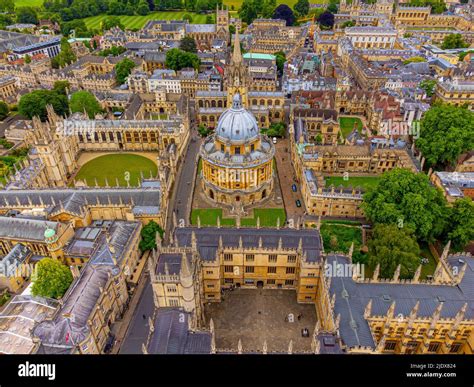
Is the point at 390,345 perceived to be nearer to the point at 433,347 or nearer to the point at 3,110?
the point at 433,347

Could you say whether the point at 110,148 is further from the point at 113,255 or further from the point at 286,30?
the point at 286,30

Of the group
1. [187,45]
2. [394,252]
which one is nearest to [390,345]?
[394,252]

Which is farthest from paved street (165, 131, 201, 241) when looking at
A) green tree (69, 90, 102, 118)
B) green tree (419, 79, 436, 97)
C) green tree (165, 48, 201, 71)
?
green tree (419, 79, 436, 97)

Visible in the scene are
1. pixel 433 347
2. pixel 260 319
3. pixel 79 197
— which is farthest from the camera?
pixel 79 197

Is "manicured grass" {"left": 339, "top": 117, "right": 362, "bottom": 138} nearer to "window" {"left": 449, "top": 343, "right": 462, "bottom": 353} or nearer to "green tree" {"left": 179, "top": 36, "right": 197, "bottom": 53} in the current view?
"window" {"left": 449, "top": 343, "right": 462, "bottom": 353}

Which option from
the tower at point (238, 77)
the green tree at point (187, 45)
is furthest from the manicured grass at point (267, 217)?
the green tree at point (187, 45)

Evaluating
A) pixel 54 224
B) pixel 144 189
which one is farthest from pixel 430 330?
pixel 54 224
